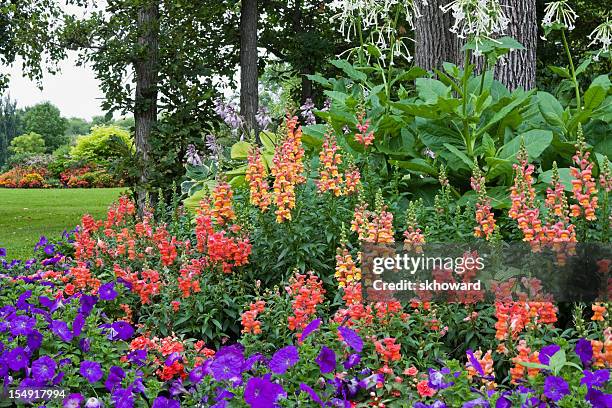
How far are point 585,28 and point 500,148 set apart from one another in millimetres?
7591

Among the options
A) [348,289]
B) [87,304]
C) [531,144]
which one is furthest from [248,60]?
[348,289]

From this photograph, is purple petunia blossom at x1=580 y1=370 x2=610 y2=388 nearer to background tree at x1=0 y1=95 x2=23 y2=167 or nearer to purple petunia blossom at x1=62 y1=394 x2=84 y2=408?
purple petunia blossom at x1=62 y1=394 x2=84 y2=408

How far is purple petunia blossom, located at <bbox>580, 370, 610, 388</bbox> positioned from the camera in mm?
1891

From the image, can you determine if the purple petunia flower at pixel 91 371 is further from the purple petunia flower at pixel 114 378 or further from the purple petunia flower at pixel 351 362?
the purple petunia flower at pixel 351 362

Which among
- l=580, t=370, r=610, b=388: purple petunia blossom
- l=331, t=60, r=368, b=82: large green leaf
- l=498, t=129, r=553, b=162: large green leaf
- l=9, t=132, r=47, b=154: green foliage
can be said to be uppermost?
l=9, t=132, r=47, b=154: green foliage

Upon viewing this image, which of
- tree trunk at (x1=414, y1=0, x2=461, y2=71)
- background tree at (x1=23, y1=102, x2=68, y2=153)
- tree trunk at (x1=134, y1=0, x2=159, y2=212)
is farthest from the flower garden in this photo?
background tree at (x1=23, y1=102, x2=68, y2=153)

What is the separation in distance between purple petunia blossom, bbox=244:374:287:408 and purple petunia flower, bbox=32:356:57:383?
2.34 ft

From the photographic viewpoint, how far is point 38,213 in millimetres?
15398

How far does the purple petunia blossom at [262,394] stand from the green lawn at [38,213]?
5.79 m

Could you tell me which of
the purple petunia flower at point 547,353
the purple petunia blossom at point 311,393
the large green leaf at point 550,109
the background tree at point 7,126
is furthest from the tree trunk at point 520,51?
the background tree at point 7,126

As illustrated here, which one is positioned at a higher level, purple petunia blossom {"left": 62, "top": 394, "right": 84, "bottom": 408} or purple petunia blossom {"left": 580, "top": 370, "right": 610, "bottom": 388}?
purple petunia blossom {"left": 580, "top": 370, "right": 610, "bottom": 388}

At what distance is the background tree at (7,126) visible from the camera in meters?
35.1

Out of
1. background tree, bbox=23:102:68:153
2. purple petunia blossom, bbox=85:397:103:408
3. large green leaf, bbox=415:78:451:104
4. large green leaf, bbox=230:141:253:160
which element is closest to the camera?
purple petunia blossom, bbox=85:397:103:408

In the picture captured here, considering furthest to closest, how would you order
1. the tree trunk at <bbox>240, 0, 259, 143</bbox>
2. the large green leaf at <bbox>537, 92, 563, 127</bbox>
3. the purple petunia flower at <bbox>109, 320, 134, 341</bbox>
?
the tree trunk at <bbox>240, 0, 259, 143</bbox>, the large green leaf at <bbox>537, 92, 563, 127</bbox>, the purple petunia flower at <bbox>109, 320, 134, 341</bbox>
